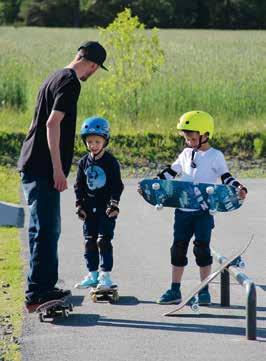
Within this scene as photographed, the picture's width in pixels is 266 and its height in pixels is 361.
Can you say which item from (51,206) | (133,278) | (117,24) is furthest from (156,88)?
(51,206)

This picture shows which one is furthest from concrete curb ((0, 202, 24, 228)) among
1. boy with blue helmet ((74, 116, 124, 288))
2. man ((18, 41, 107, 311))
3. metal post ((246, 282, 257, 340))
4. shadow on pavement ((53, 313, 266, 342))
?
metal post ((246, 282, 257, 340))

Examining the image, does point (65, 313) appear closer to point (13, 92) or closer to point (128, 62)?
point (128, 62)

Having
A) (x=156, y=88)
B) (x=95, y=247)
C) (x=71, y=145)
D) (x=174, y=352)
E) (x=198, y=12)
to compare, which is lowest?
(x=174, y=352)

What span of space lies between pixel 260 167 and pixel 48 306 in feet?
31.7

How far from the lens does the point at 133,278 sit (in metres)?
9.17

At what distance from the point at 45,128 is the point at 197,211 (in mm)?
1321

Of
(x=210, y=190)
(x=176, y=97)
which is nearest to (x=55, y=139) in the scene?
(x=210, y=190)

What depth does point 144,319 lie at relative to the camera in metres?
7.72

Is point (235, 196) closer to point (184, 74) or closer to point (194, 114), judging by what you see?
point (194, 114)

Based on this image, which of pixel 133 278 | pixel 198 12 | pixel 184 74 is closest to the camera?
pixel 133 278

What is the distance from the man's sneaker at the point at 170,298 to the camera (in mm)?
8203

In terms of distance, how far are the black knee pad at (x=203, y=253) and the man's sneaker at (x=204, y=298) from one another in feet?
0.71

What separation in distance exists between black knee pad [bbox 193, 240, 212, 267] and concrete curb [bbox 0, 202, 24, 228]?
396cm

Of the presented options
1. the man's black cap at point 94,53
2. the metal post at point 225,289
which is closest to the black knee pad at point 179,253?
the metal post at point 225,289
